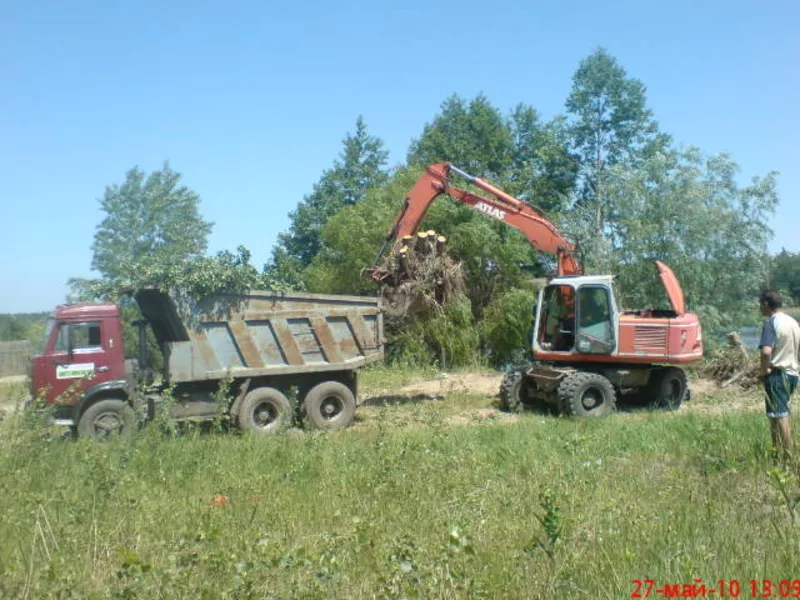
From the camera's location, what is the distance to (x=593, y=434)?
30.1ft

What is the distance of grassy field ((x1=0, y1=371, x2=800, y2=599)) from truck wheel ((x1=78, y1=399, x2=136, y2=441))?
3025 millimetres

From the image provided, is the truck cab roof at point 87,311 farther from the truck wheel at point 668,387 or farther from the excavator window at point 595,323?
the truck wheel at point 668,387

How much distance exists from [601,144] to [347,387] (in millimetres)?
26487

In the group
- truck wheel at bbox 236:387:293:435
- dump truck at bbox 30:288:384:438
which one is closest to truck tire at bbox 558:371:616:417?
dump truck at bbox 30:288:384:438

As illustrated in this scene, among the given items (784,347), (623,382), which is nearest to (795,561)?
(784,347)

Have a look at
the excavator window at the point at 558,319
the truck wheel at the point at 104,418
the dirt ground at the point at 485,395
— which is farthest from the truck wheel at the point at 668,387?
the truck wheel at the point at 104,418

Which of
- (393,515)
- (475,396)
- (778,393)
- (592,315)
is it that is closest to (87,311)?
(393,515)

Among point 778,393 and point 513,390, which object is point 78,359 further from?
point 778,393

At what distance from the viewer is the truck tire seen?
41.9 feet

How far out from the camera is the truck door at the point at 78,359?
11414 mm

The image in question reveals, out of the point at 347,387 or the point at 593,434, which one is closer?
the point at 593,434

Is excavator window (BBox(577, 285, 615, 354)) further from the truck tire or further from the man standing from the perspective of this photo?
the man standing

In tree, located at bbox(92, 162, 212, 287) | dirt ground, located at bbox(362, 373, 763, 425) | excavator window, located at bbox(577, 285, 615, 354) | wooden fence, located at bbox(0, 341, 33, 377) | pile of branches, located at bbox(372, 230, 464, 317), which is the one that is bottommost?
dirt ground, located at bbox(362, 373, 763, 425)

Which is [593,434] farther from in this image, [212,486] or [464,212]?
[464,212]
